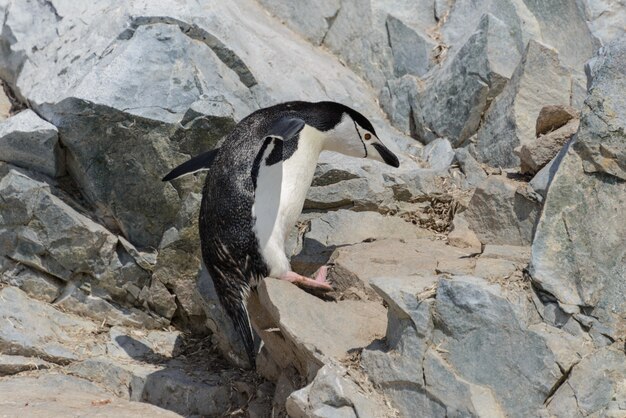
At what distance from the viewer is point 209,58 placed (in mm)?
6461

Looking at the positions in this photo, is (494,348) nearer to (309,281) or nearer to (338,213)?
(309,281)

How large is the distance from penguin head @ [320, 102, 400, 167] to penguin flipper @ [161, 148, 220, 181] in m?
0.73

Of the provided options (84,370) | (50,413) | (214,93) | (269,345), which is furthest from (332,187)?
(50,413)

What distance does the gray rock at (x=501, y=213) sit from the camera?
18.2 feet

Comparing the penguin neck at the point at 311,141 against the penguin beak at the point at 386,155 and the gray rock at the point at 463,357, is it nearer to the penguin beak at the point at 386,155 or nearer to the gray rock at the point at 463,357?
the penguin beak at the point at 386,155

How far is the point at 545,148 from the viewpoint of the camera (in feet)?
18.8

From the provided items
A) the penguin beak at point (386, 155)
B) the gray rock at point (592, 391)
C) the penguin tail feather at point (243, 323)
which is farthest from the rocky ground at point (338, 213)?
the penguin beak at point (386, 155)

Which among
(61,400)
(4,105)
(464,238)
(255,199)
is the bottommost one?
(61,400)

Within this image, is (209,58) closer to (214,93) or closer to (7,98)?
(214,93)

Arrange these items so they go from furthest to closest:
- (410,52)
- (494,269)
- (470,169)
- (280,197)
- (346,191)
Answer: (410,52) < (470,169) < (346,191) < (280,197) < (494,269)

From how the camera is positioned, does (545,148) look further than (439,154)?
No

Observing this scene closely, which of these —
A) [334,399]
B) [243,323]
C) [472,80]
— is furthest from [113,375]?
[472,80]

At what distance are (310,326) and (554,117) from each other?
2308 mm

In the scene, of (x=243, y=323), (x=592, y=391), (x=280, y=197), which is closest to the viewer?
(x=592, y=391)
